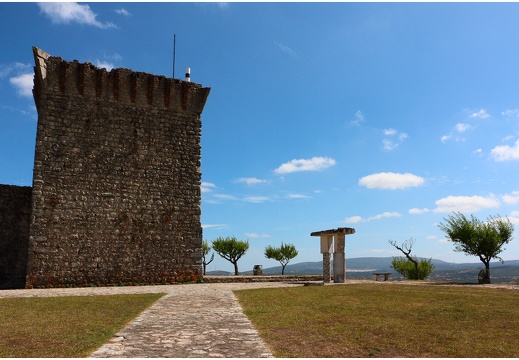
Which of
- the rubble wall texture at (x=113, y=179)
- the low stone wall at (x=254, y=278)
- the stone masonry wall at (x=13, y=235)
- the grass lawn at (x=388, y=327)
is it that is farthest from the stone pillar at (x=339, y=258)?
the stone masonry wall at (x=13, y=235)

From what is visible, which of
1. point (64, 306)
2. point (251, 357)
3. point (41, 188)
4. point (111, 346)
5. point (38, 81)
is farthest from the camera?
point (38, 81)

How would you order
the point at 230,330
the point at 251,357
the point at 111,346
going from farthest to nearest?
1. the point at 230,330
2. the point at 111,346
3. the point at 251,357

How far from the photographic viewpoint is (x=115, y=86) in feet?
60.5

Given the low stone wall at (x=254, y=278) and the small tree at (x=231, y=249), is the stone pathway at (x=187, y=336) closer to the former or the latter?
the low stone wall at (x=254, y=278)

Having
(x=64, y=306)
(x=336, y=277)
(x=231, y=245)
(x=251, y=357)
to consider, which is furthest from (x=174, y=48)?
(x=231, y=245)

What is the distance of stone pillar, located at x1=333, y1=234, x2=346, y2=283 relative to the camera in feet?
68.8

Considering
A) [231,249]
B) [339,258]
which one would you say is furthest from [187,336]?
[231,249]

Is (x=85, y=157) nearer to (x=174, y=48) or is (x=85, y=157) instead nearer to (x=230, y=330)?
(x=174, y=48)

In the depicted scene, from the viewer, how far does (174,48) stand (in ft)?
73.4

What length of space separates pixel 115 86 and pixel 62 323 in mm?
13213

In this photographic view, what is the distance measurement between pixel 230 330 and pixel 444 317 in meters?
4.33

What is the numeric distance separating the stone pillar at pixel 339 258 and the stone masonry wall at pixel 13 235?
13873 millimetres

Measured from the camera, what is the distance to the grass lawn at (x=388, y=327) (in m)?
5.45

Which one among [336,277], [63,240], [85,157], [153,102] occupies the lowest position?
[336,277]
